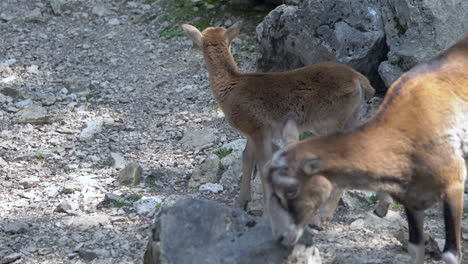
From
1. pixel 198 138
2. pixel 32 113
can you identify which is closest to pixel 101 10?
pixel 32 113

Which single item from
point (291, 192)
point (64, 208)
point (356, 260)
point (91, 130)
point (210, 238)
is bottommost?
point (91, 130)

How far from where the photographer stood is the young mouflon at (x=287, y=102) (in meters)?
8.12

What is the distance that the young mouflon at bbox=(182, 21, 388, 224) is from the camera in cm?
812

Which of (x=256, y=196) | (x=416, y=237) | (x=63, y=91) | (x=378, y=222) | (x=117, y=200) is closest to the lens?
(x=416, y=237)

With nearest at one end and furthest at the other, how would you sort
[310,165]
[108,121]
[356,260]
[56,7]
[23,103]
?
1. [310,165]
2. [356,260]
3. [108,121]
4. [23,103]
5. [56,7]

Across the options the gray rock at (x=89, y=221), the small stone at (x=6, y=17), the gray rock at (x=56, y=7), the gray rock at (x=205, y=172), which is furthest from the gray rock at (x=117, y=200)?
the small stone at (x=6, y=17)

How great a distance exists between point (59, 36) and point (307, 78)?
7.45 metres

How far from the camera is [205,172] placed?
9195 millimetres

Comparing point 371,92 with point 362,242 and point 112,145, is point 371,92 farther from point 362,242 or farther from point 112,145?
point 112,145

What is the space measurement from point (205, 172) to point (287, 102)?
1.64 meters

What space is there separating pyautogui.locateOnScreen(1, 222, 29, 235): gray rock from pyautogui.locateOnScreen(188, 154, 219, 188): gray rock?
7.20ft

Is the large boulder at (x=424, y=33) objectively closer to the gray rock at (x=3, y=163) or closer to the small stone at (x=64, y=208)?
the small stone at (x=64, y=208)

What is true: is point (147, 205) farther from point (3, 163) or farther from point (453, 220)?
point (453, 220)

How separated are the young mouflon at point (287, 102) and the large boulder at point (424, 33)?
1.18 meters
